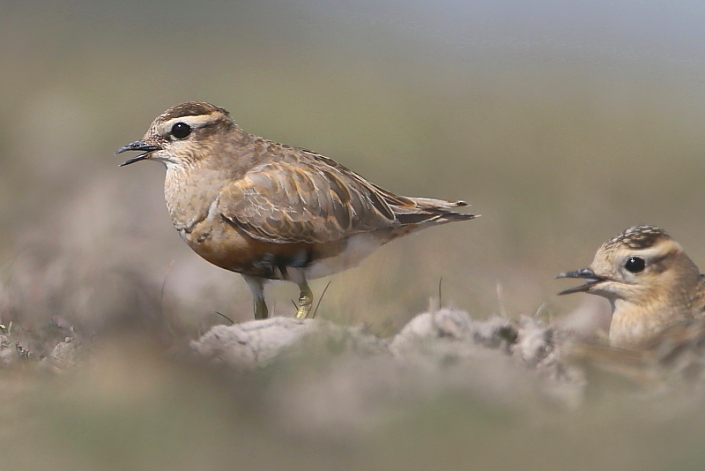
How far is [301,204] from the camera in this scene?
7.57 m

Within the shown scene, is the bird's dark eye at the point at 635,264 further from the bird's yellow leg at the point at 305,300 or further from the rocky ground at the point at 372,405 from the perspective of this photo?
the bird's yellow leg at the point at 305,300

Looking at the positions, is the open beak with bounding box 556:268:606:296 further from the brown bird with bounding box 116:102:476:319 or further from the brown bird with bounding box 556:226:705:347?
the brown bird with bounding box 116:102:476:319

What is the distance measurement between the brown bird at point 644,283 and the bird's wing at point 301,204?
1885mm

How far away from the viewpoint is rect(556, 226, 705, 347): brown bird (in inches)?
259

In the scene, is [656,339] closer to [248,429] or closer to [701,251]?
[248,429]

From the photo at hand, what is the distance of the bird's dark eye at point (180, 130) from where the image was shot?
7645 millimetres

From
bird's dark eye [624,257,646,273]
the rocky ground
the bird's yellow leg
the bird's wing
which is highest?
the bird's wing

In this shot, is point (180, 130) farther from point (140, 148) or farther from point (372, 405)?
point (372, 405)

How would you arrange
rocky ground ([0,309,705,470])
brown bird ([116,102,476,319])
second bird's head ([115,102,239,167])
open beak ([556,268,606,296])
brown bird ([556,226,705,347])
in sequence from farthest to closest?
1. second bird's head ([115,102,239,167])
2. brown bird ([116,102,476,319])
3. open beak ([556,268,606,296])
4. brown bird ([556,226,705,347])
5. rocky ground ([0,309,705,470])

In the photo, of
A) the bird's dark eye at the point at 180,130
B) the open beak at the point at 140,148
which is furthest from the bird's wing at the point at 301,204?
the open beak at the point at 140,148

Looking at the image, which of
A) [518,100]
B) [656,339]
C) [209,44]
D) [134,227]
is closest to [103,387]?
[656,339]

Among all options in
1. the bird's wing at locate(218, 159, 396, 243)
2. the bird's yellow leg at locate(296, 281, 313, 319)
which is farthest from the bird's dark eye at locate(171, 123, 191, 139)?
the bird's yellow leg at locate(296, 281, 313, 319)

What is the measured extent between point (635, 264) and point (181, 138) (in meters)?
3.57

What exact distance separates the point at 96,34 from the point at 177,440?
23.5m
